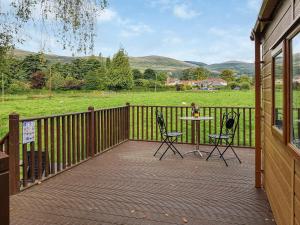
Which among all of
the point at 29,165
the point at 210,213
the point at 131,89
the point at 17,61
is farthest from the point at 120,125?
the point at 131,89

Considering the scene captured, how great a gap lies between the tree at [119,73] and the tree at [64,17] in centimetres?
1947

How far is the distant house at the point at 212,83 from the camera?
89.3 feet

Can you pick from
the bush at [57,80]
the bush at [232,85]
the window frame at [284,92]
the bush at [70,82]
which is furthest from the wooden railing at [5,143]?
the bush at [232,85]

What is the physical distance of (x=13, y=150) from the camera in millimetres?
3973

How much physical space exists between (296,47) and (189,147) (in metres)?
5.24

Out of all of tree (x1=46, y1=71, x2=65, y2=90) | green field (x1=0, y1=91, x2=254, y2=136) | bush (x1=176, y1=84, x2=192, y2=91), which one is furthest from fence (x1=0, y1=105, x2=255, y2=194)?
bush (x1=176, y1=84, x2=192, y2=91)

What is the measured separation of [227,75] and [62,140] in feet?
82.4

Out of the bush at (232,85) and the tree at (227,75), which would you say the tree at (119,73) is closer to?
the bush at (232,85)

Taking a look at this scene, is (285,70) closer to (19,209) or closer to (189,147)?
(19,209)

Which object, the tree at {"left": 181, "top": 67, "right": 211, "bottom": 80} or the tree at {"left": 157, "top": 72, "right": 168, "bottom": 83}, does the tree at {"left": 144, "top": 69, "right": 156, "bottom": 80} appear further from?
the tree at {"left": 181, "top": 67, "right": 211, "bottom": 80}

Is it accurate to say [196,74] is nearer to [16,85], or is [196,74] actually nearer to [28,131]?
[16,85]

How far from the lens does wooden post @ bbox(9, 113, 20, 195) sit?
13.0 ft

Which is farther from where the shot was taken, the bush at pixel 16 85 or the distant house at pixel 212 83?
the distant house at pixel 212 83

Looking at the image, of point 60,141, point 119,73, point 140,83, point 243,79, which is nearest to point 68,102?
point 119,73
